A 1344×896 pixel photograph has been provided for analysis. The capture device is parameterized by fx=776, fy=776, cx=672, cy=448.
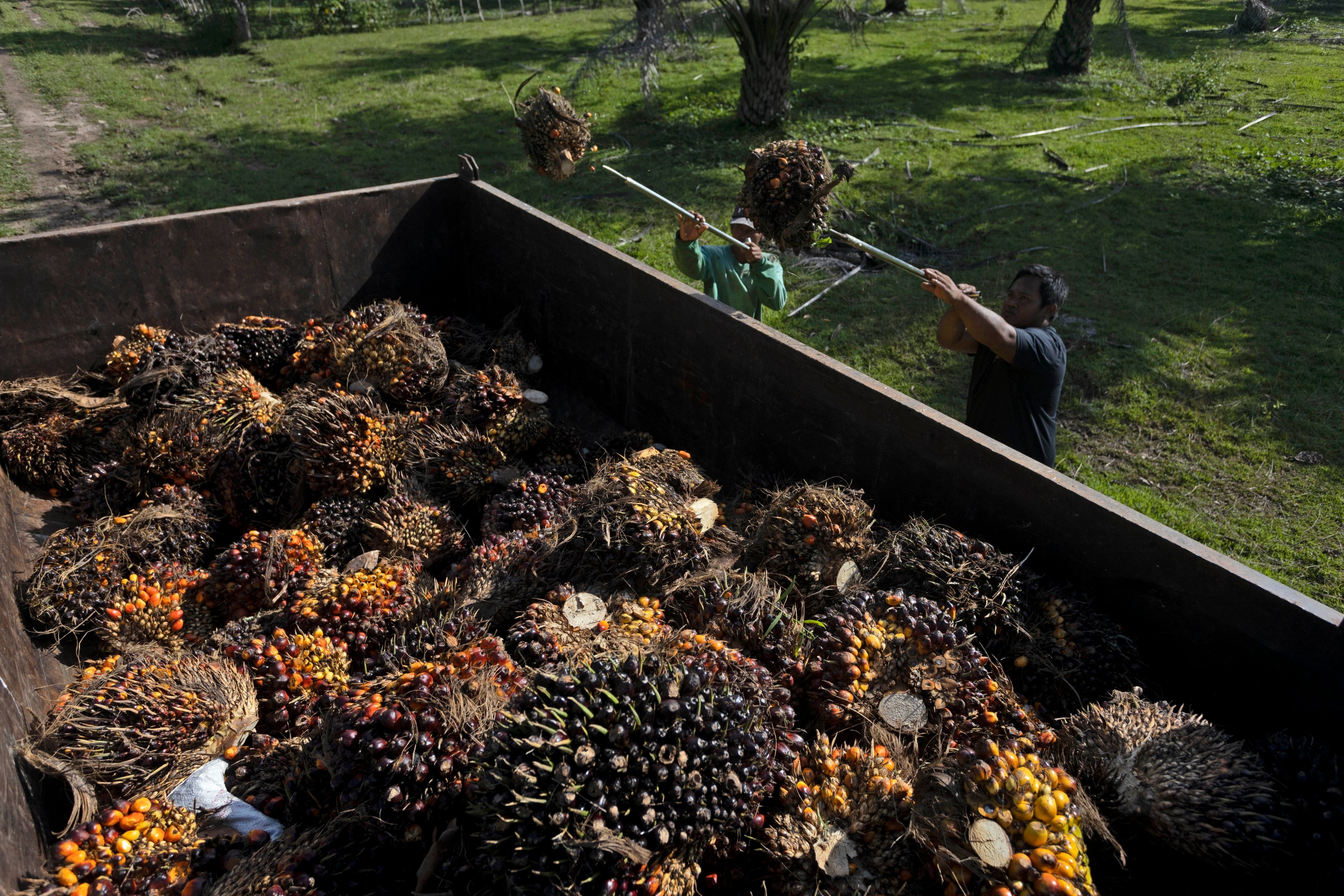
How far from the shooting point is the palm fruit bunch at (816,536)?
11.3 ft

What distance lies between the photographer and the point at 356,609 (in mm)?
3641

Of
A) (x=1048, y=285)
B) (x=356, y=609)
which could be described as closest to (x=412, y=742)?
(x=356, y=609)

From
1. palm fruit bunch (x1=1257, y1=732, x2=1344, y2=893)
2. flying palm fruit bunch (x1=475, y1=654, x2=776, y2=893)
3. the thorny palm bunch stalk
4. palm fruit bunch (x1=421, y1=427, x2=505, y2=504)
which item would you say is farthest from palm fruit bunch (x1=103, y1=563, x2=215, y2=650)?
the thorny palm bunch stalk

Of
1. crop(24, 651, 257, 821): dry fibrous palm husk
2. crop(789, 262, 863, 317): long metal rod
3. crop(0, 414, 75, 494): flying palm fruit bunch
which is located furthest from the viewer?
crop(789, 262, 863, 317): long metal rod

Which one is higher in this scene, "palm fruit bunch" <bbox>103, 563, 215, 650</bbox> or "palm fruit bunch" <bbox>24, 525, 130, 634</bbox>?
"palm fruit bunch" <bbox>24, 525, 130, 634</bbox>

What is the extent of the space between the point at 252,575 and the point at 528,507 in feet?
4.81

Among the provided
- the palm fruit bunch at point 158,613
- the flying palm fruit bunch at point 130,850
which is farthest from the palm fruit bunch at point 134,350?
the flying palm fruit bunch at point 130,850

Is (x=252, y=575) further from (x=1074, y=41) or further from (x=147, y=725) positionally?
(x=1074, y=41)

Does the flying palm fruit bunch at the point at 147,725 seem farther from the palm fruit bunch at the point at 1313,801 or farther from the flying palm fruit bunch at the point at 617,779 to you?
the palm fruit bunch at the point at 1313,801

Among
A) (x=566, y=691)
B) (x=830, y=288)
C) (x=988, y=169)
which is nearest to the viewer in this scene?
(x=566, y=691)

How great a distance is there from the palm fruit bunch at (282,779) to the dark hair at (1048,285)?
13.3 ft

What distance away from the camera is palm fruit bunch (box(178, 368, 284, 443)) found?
4711mm

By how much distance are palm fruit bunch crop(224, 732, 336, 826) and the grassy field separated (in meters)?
5.48

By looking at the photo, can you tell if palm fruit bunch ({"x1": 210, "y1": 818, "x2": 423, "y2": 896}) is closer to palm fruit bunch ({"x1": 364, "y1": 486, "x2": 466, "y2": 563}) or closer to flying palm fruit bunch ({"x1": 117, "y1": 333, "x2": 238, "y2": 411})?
palm fruit bunch ({"x1": 364, "y1": 486, "x2": 466, "y2": 563})
